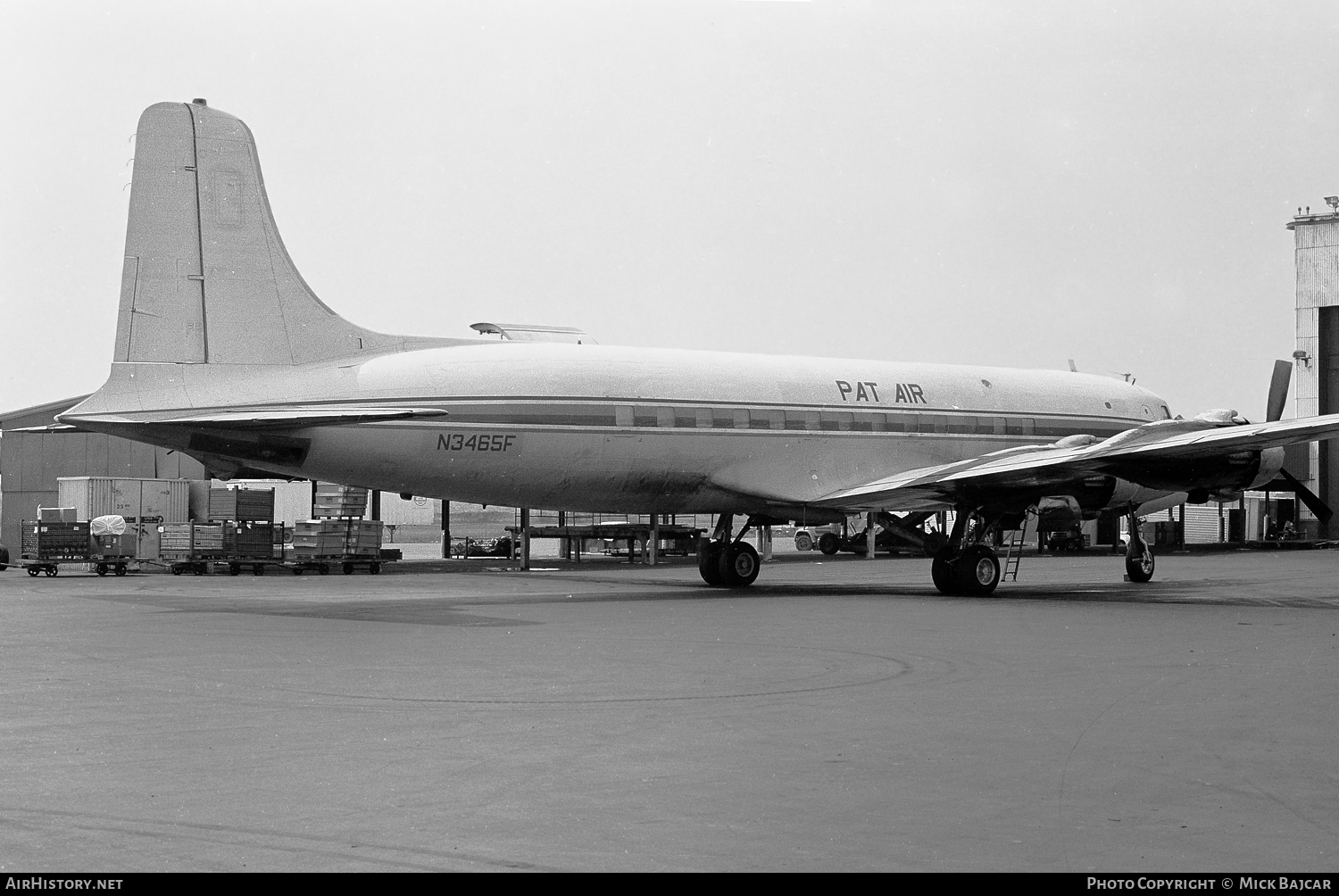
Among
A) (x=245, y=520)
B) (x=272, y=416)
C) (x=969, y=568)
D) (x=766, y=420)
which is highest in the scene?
(x=766, y=420)

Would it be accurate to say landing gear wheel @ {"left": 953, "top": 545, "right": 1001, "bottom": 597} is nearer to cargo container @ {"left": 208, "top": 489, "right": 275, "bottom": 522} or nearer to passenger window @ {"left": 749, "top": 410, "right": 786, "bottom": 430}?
passenger window @ {"left": 749, "top": 410, "right": 786, "bottom": 430}

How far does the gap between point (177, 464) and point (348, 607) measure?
28.9 m

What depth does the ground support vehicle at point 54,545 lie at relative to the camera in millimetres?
32750

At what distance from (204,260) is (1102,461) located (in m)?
13.9

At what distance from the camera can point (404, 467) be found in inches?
823

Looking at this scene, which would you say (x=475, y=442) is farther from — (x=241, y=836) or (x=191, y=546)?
(x=191, y=546)

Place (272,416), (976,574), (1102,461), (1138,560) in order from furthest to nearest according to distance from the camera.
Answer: (1138,560)
(976,574)
(1102,461)
(272,416)

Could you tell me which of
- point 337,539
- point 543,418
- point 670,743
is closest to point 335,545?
point 337,539

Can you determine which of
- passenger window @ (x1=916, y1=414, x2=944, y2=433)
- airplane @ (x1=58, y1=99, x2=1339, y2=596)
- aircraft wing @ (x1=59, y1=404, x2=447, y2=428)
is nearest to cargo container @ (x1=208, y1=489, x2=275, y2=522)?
airplane @ (x1=58, y1=99, x2=1339, y2=596)

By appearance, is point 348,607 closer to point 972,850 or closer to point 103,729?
point 103,729

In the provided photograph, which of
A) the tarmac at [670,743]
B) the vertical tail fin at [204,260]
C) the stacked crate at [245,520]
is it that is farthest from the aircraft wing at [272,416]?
the stacked crate at [245,520]

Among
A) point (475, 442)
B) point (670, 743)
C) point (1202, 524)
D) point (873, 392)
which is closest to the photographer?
point (670, 743)

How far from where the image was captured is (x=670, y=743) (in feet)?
27.1

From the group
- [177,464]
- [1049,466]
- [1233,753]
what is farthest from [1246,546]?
[1233,753]
